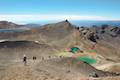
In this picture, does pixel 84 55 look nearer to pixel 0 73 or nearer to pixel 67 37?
pixel 67 37

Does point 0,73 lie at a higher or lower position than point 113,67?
higher

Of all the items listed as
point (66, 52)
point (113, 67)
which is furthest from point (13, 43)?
point (113, 67)

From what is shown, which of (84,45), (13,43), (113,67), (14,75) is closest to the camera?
(14,75)

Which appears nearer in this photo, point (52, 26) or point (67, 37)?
point (67, 37)

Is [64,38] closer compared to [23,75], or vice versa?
[23,75]

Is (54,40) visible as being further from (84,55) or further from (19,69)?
(19,69)

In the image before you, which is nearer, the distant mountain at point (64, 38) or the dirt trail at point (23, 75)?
the dirt trail at point (23, 75)

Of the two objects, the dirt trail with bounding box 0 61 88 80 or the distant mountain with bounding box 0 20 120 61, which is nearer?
the dirt trail with bounding box 0 61 88 80

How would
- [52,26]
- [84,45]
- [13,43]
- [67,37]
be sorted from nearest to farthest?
1. [13,43]
2. [84,45]
3. [67,37]
4. [52,26]

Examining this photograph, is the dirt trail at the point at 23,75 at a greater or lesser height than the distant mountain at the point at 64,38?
greater

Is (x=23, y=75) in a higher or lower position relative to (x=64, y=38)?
higher

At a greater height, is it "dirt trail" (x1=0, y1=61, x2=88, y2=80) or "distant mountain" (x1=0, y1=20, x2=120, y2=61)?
"dirt trail" (x1=0, y1=61, x2=88, y2=80)
